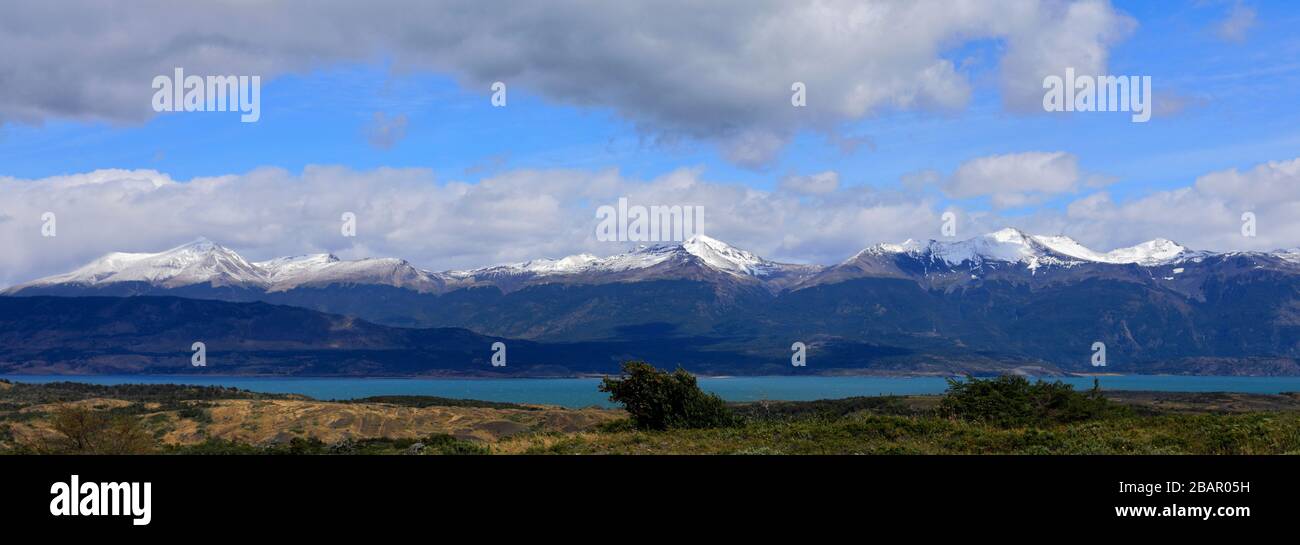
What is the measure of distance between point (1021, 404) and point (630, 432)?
1856 cm

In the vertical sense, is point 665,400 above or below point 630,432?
above

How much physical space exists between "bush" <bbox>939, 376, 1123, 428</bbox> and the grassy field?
0.63 meters

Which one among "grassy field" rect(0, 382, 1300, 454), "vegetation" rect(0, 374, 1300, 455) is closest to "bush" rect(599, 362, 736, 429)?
"vegetation" rect(0, 374, 1300, 455)

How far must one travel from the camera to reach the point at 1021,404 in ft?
146

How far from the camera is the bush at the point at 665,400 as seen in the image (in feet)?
141
